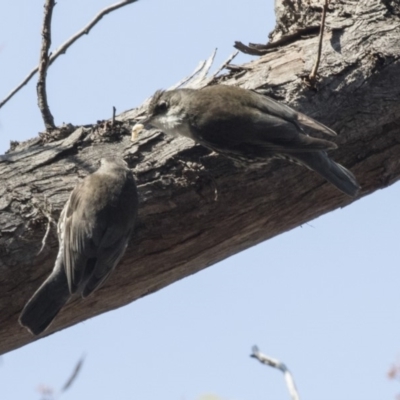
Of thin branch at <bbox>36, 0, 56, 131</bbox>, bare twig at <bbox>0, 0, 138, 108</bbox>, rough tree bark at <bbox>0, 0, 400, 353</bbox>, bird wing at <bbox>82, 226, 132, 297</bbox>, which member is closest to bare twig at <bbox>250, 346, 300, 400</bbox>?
rough tree bark at <bbox>0, 0, 400, 353</bbox>

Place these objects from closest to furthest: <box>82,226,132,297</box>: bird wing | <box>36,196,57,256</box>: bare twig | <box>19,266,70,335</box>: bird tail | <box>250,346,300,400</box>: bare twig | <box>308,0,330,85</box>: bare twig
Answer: <box>250,346,300,400</box>: bare twig, <box>19,266,70,335</box>: bird tail, <box>36,196,57,256</box>: bare twig, <box>82,226,132,297</box>: bird wing, <box>308,0,330,85</box>: bare twig

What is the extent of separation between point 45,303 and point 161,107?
1423 millimetres

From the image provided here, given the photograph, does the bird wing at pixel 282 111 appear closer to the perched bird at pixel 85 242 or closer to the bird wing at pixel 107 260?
the perched bird at pixel 85 242

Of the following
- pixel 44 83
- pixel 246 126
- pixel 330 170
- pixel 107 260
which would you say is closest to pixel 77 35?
pixel 44 83

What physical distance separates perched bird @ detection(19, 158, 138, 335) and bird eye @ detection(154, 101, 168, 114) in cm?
50

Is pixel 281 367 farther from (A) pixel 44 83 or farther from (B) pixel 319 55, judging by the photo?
(A) pixel 44 83

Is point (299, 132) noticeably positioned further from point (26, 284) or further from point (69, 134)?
point (26, 284)

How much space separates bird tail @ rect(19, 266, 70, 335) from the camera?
5199mm

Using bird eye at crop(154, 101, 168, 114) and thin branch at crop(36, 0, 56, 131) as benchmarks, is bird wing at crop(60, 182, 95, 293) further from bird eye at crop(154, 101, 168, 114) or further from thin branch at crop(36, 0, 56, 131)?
bird eye at crop(154, 101, 168, 114)

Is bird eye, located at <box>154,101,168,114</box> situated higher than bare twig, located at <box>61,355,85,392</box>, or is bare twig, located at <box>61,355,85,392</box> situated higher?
bird eye, located at <box>154,101,168,114</box>

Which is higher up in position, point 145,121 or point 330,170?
point 145,121

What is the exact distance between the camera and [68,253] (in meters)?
5.43

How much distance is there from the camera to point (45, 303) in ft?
17.1

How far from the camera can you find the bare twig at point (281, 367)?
4.98m
